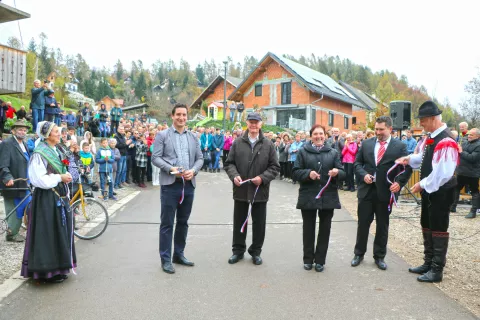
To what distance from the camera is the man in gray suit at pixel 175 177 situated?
5.30 meters

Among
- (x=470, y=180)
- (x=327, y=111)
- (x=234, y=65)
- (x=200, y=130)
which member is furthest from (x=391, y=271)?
(x=234, y=65)

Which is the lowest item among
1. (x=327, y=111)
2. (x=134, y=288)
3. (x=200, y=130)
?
(x=134, y=288)

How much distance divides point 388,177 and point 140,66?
417 ft

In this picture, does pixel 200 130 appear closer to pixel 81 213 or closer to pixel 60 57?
pixel 81 213

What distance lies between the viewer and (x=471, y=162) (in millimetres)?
9266

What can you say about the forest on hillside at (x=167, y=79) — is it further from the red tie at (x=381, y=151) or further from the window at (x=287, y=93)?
the red tie at (x=381, y=151)

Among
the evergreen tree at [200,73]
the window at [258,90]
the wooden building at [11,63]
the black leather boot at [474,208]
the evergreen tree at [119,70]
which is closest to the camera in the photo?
the black leather boot at [474,208]

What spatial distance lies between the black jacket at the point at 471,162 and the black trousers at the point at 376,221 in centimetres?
485

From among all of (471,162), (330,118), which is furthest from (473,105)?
(471,162)

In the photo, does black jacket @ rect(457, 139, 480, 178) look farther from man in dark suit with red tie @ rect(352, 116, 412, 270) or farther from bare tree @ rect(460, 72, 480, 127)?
bare tree @ rect(460, 72, 480, 127)

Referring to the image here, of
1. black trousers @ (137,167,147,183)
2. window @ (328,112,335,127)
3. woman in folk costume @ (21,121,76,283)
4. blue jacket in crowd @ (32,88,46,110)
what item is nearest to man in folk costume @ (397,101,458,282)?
woman in folk costume @ (21,121,76,283)

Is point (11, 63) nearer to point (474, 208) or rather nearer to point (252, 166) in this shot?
A: point (252, 166)

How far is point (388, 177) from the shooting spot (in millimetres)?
5516

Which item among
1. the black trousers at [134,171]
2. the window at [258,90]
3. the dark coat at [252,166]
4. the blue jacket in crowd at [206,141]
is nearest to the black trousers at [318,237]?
the dark coat at [252,166]
